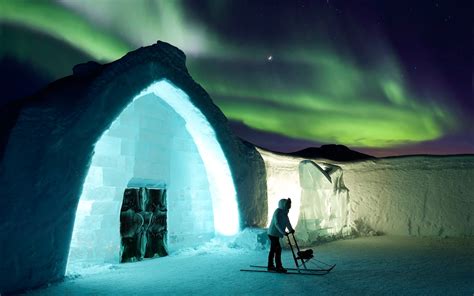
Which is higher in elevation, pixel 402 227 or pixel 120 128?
pixel 120 128

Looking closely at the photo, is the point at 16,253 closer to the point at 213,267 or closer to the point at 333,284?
the point at 213,267

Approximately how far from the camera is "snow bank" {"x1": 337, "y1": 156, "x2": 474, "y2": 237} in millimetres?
13461

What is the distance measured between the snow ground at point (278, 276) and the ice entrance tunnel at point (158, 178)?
665mm

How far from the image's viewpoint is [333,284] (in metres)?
5.95

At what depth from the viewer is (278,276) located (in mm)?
6574

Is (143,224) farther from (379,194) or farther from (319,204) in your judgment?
(379,194)

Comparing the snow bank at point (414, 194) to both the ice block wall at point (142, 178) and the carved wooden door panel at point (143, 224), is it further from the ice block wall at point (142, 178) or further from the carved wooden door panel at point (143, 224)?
the carved wooden door panel at point (143, 224)

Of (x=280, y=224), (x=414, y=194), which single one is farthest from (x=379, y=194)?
(x=280, y=224)

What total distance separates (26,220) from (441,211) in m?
12.9

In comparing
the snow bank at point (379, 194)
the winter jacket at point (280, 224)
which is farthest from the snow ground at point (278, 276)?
the snow bank at point (379, 194)

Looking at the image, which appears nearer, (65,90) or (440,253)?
(65,90)

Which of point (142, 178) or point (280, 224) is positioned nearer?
point (280, 224)

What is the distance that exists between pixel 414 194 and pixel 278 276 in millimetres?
9461

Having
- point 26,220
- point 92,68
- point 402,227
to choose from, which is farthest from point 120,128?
point 402,227
